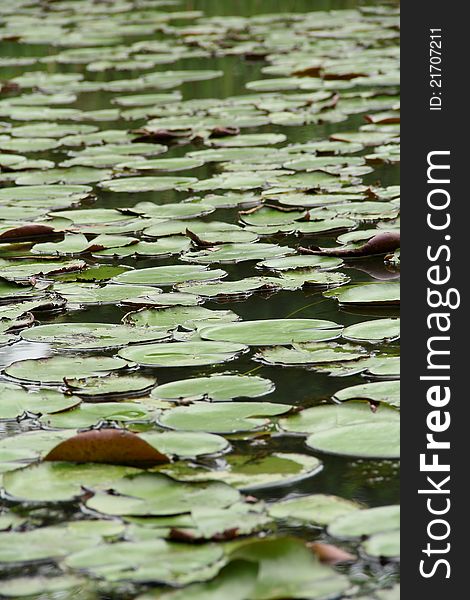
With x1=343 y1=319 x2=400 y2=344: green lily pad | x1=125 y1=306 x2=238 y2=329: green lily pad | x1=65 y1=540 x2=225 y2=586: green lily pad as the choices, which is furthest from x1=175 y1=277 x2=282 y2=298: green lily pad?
x1=65 y1=540 x2=225 y2=586: green lily pad

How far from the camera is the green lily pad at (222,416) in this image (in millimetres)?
1952

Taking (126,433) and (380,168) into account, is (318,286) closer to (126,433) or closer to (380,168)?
(126,433)

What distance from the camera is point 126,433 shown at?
6.01 ft

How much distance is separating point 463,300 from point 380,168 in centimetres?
188

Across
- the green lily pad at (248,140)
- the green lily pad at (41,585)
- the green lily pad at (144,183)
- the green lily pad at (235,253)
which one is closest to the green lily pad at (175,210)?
the green lily pad at (144,183)

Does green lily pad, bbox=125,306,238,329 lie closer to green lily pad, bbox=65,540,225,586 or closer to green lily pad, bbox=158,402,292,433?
green lily pad, bbox=158,402,292,433

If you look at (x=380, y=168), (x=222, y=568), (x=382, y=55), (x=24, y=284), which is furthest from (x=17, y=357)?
(x=382, y=55)

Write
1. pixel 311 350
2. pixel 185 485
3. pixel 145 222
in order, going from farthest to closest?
pixel 145 222 < pixel 311 350 < pixel 185 485

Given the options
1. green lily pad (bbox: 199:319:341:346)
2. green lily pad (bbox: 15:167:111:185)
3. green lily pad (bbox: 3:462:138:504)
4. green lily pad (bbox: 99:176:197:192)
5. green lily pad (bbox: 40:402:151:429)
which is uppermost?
green lily pad (bbox: 15:167:111:185)

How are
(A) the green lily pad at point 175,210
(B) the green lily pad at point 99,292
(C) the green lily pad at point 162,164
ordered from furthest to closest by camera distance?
(C) the green lily pad at point 162,164 < (A) the green lily pad at point 175,210 < (B) the green lily pad at point 99,292

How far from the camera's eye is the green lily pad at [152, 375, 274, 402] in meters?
2.10

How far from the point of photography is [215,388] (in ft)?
6.98

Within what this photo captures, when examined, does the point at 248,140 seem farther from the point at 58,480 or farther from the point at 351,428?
the point at 58,480

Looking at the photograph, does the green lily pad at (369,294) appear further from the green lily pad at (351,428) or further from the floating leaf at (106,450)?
the floating leaf at (106,450)
